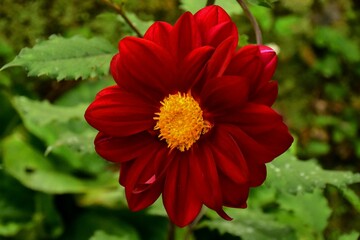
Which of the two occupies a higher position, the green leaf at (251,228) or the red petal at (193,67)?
the red petal at (193,67)

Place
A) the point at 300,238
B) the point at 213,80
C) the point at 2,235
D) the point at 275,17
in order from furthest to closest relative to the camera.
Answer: the point at 275,17 < the point at 2,235 < the point at 300,238 < the point at 213,80

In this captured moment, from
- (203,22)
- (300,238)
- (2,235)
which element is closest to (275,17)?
(300,238)

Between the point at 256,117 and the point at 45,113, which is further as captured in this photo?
the point at 45,113

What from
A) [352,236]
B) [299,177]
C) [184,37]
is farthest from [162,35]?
[352,236]

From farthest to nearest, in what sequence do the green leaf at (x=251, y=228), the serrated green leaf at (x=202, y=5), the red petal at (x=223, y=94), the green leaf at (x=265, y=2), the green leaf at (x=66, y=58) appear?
the green leaf at (x=251, y=228), the serrated green leaf at (x=202, y=5), the green leaf at (x=66, y=58), the green leaf at (x=265, y=2), the red petal at (x=223, y=94)

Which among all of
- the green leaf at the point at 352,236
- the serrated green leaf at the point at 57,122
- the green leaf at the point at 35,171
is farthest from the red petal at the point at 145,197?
the green leaf at the point at 35,171

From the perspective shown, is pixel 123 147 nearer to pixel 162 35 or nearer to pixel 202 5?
pixel 162 35

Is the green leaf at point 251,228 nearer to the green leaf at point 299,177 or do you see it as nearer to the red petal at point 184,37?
the green leaf at point 299,177

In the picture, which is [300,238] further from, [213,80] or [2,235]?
A: [213,80]
